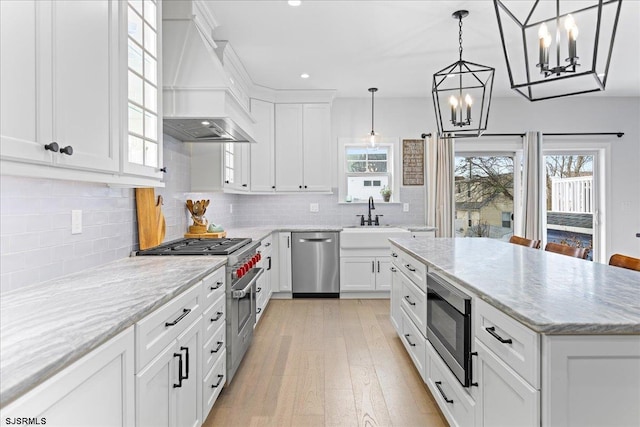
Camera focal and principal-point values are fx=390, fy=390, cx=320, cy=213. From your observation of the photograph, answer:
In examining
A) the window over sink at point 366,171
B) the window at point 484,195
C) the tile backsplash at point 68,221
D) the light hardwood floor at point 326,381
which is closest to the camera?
the tile backsplash at point 68,221

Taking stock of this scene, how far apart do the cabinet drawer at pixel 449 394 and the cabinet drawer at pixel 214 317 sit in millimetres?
1255

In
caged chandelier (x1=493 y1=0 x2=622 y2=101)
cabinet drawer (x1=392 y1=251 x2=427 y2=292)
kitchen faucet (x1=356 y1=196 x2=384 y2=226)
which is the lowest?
cabinet drawer (x1=392 y1=251 x2=427 y2=292)

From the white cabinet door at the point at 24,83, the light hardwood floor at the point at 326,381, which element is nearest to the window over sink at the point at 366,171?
the light hardwood floor at the point at 326,381

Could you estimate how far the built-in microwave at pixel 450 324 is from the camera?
1708 mm

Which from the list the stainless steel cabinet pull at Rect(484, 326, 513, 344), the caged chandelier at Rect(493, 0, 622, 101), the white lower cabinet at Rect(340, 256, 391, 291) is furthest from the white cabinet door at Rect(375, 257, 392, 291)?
the stainless steel cabinet pull at Rect(484, 326, 513, 344)

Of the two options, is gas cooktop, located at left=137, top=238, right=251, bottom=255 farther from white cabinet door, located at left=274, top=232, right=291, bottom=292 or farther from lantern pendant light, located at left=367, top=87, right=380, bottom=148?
lantern pendant light, located at left=367, top=87, right=380, bottom=148

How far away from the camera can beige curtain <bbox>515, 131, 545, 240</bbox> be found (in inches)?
212

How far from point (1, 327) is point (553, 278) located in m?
2.07

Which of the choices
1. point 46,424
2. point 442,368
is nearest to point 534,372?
point 442,368

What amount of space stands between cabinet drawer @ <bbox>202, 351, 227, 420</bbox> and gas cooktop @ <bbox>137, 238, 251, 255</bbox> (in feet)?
2.10

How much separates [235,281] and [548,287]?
1774 millimetres

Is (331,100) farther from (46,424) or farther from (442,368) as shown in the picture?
(46,424)

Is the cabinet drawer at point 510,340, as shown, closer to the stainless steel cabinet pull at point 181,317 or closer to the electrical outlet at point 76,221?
the stainless steel cabinet pull at point 181,317

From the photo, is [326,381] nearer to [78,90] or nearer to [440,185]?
[78,90]
